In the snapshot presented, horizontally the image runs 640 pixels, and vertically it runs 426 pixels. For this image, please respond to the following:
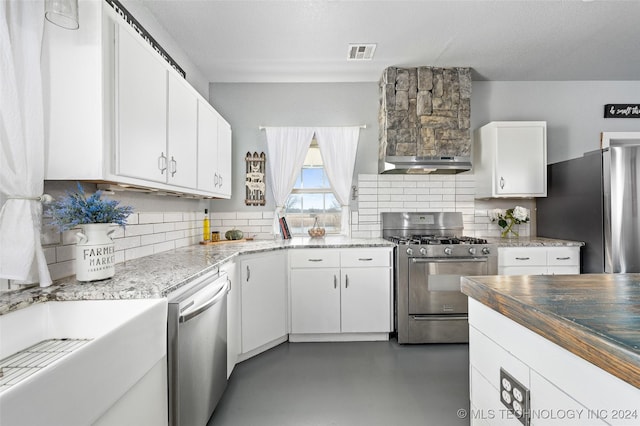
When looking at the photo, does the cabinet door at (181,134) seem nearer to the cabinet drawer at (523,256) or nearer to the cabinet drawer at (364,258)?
the cabinet drawer at (364,258)

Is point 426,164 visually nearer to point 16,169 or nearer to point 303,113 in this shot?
point 303,113

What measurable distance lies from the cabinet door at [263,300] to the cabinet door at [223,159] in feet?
2.59

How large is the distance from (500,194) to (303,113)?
88.9 inches

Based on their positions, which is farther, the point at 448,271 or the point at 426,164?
the point at 426,164

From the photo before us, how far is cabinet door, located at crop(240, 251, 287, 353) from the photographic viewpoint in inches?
99.3

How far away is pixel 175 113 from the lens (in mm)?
2018

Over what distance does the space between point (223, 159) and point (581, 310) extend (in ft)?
9.17

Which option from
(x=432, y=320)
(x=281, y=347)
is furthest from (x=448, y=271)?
(x=281, y=347)

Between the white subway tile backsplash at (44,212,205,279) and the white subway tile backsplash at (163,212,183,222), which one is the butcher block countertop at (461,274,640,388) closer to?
the white subway tile backsplash at (44,212,205,279)

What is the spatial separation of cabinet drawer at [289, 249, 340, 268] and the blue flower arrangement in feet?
5.53

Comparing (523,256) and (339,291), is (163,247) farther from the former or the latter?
(523,256)

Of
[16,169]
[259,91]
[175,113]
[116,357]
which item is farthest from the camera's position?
[259,91]

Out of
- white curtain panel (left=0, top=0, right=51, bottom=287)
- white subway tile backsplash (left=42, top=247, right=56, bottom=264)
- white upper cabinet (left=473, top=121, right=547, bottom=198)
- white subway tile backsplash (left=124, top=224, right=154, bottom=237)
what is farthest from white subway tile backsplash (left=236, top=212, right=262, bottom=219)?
white upper cabinet (left=473, top=121, right=547, bottom=198)

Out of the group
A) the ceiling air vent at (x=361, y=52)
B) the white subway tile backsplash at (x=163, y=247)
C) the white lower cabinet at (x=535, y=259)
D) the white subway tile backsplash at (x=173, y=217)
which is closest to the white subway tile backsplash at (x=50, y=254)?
the white subway tile backsplash at (x=163, y=247)
